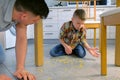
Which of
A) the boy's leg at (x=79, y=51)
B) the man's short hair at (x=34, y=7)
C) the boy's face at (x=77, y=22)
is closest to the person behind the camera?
the man's short hair at (x=34, y=7)

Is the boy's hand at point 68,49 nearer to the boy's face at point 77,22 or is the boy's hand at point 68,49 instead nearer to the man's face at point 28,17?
the boy's face at point 77,22

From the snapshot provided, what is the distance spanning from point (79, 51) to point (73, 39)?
0.13 metres

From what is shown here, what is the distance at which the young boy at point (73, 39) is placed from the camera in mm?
2135

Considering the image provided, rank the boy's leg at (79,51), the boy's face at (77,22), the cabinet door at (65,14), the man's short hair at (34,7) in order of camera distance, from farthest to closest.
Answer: the cabinet door at (65,14), the boy's leg at (79,51), the boy's face at (77,22), the man's short hair at (34,7)

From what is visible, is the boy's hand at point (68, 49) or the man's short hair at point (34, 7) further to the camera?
the boy's hand at point (68, 49)

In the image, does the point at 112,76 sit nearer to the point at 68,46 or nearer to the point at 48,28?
the point at 68,46

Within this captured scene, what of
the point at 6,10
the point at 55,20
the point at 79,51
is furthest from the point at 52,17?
the point at 6,10

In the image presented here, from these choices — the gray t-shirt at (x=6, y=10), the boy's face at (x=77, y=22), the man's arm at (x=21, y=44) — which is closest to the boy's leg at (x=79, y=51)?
the boy's face at (x=77, y=22)

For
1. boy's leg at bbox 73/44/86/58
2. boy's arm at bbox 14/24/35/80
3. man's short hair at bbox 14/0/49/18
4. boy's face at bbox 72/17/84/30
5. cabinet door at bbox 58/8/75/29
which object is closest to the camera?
man's short hair at bbox 14/0/49/18

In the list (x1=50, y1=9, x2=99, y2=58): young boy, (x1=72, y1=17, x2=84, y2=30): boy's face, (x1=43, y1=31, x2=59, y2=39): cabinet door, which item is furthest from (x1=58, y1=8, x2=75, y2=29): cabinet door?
(x1=72, y1=17, x2=84, y2=30): boy's face

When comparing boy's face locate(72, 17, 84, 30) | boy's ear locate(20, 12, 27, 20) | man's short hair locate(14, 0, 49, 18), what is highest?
man's short hair locate(14, 0, 49, 18)

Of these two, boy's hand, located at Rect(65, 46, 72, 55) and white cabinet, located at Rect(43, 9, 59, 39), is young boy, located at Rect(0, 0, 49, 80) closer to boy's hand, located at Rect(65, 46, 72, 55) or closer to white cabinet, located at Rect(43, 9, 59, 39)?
boy's hand, located at Rect(65, 46, 72, 55)

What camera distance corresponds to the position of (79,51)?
86.7 inches

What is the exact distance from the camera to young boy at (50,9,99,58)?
2.13 meters
